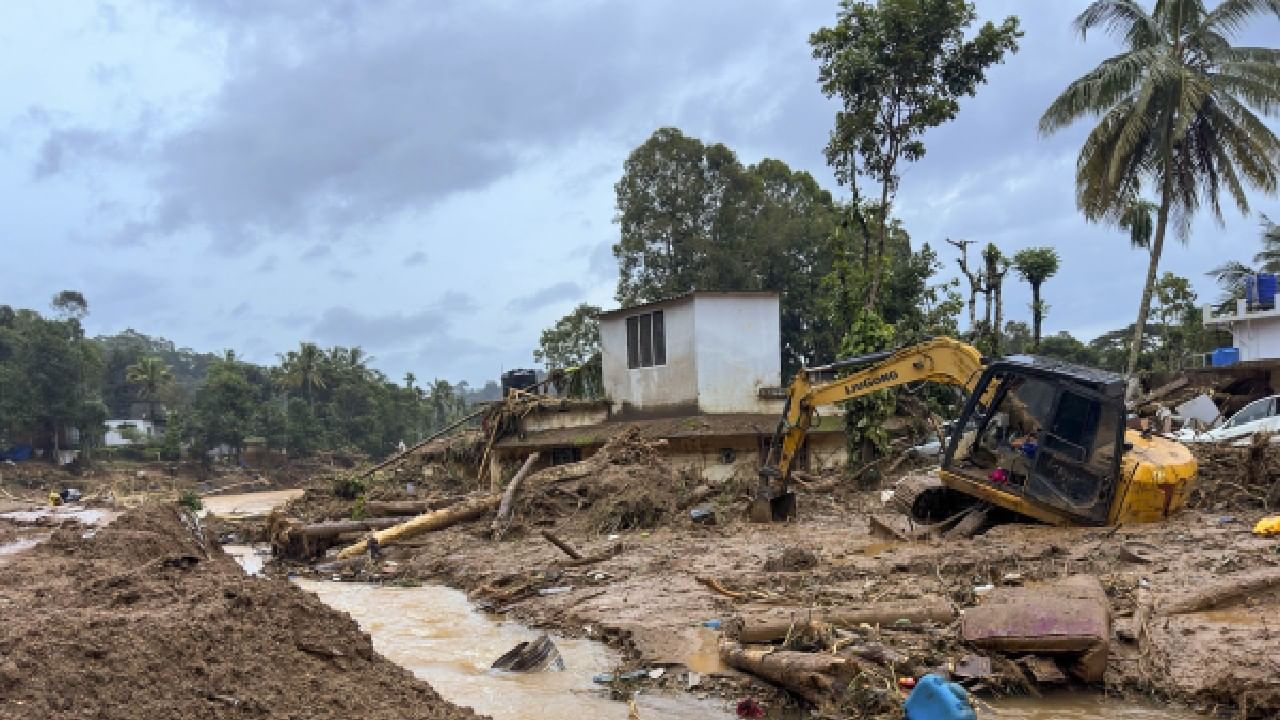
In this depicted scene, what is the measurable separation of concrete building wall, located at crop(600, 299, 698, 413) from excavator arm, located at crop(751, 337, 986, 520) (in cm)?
877

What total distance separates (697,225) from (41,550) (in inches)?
1261

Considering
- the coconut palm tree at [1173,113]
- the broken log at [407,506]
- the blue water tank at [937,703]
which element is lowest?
the broken log at [407,506]

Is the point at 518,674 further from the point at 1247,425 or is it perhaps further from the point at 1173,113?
the point at 1173,113

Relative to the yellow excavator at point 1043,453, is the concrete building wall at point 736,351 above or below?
above

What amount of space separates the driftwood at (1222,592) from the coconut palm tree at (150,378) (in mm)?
74762

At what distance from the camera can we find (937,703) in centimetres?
530

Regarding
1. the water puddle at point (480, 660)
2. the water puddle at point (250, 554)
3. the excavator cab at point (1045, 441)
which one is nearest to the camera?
the water puddle at point (480, 660)

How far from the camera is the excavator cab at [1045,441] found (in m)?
11.8

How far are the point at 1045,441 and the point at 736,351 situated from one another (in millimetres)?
13840

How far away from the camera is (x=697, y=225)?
136 ft

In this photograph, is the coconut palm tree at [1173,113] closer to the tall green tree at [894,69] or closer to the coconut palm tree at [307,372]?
the tall green tree at [894,69]

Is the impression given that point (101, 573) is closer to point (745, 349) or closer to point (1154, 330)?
point (745, 349)

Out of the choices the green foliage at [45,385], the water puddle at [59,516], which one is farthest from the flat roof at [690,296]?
the green foliage at [45,385]

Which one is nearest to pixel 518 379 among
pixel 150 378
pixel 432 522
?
pixel 432 522
